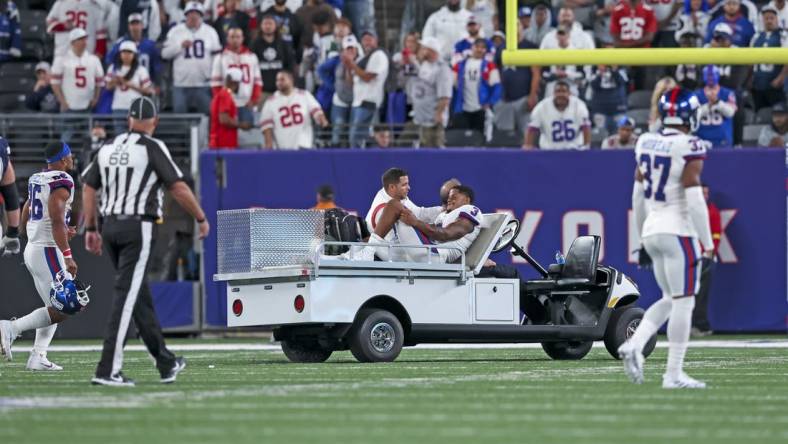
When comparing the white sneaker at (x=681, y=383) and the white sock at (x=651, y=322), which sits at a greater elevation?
the white sock at (x=651, y=322)

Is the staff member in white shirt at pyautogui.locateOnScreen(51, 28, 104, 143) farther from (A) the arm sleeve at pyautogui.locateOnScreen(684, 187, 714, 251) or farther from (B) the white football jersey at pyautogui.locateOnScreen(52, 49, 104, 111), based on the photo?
(A) the arm sleeve at pyautogui.locateOnScreen(684, 187, 714, 251)

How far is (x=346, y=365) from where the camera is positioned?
12.4 metres

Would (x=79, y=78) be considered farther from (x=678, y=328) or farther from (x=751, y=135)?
(x=678, y=328)

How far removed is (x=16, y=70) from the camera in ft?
72.0

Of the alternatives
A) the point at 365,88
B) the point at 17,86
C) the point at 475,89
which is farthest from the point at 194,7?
the point at 475,89

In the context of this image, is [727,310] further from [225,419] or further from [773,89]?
[225,419]

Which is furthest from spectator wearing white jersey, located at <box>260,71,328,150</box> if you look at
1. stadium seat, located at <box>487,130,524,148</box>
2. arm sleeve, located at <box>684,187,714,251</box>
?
arm sleeve, located at <box>684,187,714,251</box>

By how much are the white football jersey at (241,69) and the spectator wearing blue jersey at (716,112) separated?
5480mm

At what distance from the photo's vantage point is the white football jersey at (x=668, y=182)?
9.58m

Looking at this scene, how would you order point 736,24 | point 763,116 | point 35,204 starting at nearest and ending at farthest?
point 35,204
point 736,24
point 763,116

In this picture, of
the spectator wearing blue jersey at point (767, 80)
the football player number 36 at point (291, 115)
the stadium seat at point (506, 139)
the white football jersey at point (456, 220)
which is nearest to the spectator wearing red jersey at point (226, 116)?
the football player number 36 at point (291, 115)

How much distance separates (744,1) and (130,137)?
12518 millimetres

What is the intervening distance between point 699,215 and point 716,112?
10.2 metres

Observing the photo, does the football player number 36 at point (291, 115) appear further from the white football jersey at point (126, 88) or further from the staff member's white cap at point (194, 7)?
the staff member's white cap at point (194, 7)
